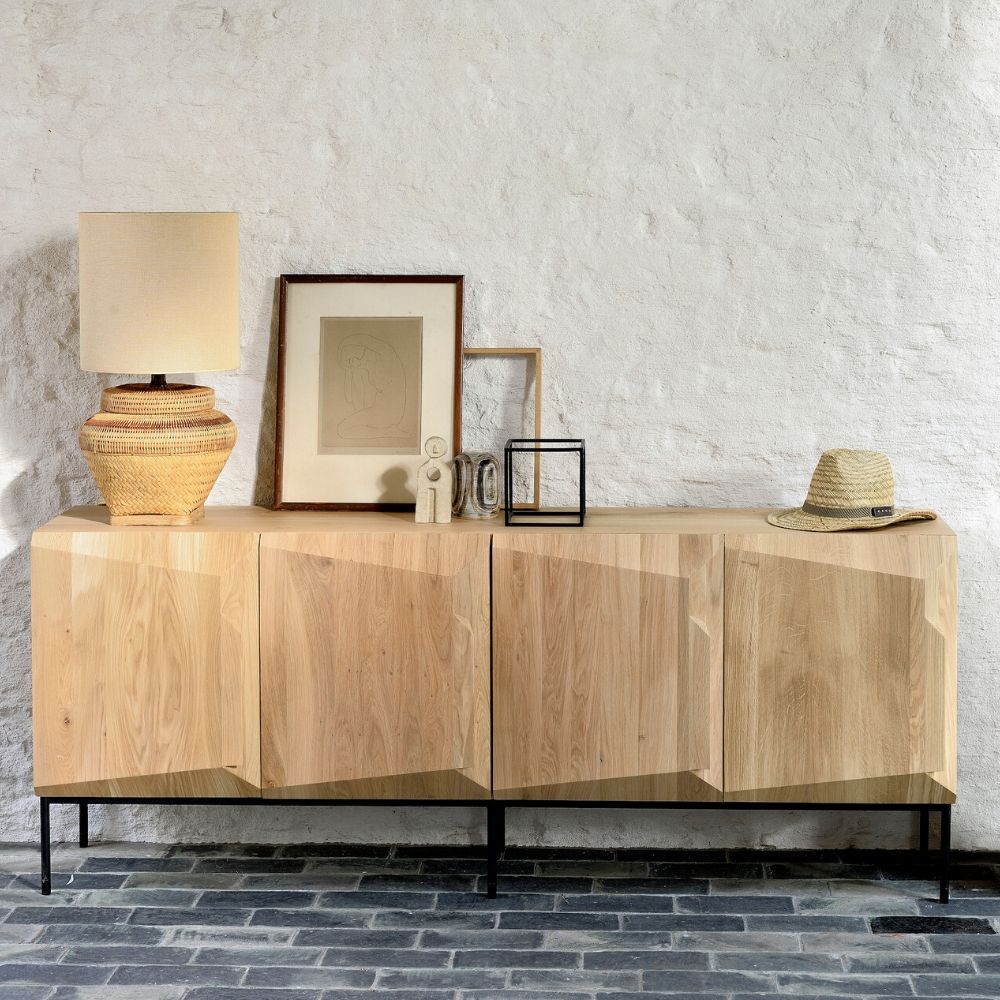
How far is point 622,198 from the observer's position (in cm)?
371

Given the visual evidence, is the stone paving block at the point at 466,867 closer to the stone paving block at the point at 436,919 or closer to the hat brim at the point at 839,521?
the stone paving block at the point at 436,919

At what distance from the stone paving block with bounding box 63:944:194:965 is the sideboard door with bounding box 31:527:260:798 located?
40 centimetres

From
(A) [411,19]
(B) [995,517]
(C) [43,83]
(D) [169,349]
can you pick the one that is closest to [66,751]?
(D) [169,349]

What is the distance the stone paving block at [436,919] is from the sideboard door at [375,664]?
300 mm

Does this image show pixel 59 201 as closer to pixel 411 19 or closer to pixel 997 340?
pixel 411 19

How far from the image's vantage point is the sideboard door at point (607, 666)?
135 inches

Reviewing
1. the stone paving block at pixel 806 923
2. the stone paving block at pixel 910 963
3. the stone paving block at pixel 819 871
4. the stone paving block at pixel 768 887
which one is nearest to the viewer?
the stone paving block at pixel 910 963

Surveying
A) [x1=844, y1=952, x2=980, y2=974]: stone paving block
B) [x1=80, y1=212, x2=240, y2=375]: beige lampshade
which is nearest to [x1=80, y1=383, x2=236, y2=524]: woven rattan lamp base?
[x1=80, y1=212, x2=240, y2=375]: beige lampshade

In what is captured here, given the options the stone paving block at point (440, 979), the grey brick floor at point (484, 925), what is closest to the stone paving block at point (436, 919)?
the grey brick floor at point (484, 925)

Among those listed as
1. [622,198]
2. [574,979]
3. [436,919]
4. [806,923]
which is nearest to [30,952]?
[436,919]

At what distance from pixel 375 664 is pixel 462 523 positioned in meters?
0.44

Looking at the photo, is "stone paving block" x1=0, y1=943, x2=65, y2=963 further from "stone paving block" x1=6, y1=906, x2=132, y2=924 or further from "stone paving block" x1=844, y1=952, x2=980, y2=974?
"stone paving block" x1=844, y1=952, x2=980, y2=974

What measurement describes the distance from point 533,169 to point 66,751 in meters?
2.00

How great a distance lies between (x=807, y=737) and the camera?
3449 millimetres
